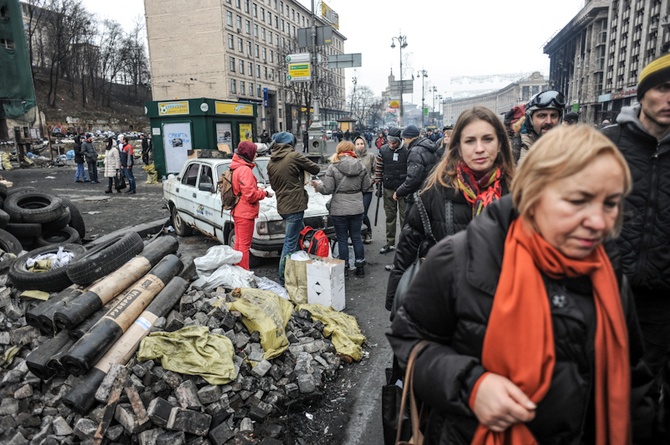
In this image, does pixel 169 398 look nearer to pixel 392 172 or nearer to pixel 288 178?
pixel 288 178

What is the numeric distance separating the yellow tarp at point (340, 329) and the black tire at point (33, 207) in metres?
5.27

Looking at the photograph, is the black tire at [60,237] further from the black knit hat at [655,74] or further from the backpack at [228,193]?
the black knit hat at [655,74]

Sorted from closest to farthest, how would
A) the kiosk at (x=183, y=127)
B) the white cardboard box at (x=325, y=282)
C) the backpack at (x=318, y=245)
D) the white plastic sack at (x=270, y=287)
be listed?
the white cardboard box at (x=325, y=282) → the white plastic sack at (x=270, y=287) → the backpack at (x=318, y=245) → the kiosk at (x=183, y=127)

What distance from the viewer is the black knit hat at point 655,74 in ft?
7.04

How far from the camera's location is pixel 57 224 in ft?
26.5

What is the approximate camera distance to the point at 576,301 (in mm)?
1359

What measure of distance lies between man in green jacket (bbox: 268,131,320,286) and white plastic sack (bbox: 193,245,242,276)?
798 mm

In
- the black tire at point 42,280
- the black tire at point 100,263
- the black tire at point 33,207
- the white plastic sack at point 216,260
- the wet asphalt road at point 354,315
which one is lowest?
the wet asphalt road at point 354,315

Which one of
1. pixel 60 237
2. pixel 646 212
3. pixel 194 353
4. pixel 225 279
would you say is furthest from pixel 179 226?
pixel 646 212

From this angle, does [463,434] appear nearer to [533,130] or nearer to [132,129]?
[533,130]

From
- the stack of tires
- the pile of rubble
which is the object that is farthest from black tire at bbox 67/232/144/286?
the stack of tires

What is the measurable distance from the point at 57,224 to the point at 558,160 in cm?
881

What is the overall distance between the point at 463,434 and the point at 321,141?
2115 centimetres

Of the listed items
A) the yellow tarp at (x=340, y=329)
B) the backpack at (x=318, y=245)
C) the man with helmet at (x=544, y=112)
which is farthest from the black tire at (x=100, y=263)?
the man with helmet at (x=544, y=112)
